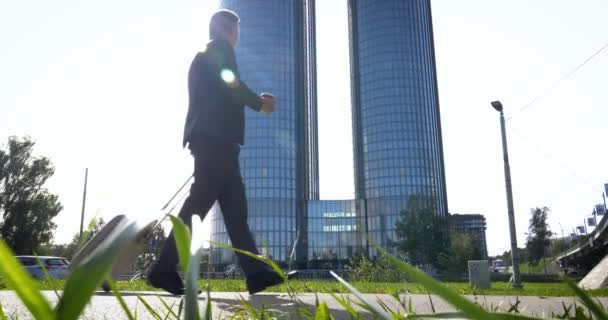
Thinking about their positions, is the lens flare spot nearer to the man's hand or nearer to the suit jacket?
the suit jacket

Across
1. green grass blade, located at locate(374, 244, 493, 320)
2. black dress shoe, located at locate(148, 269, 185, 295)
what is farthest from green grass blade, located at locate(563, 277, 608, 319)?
black dress shoe, located at locate(148, 269, 185, 295)

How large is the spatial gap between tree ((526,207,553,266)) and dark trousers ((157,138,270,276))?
216 feet

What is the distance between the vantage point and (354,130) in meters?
105

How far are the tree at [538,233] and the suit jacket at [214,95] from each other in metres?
66.0

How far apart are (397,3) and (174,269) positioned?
112003mm

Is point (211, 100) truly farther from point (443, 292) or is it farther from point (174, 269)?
point (443, 292)

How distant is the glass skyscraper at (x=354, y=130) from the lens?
89938 millimetres

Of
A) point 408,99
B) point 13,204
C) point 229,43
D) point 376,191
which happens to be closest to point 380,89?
point 408,99

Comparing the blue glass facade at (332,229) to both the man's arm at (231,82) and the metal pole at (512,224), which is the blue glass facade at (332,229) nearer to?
the metal pole at (512,224)

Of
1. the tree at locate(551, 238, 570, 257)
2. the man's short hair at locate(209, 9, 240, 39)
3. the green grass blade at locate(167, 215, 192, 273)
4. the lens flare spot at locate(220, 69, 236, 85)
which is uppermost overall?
the man's short hair at locate(209, 9, 240, 39)

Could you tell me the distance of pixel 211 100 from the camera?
10.5 feet

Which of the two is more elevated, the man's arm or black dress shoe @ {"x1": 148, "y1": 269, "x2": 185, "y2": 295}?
the man's arm

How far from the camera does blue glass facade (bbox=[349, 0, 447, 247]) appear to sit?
311 feet

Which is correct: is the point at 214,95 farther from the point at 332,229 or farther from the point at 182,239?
the point at 332,229
